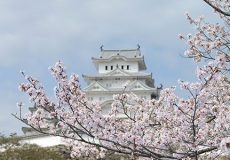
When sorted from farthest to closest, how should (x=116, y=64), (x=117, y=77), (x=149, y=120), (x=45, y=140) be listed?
(x=116, y=64), (x=117, y=77), (x=45, y=140), (x=149, y=120)

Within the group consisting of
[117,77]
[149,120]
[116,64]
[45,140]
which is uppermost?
[116,64]

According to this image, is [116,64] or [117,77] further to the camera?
[116,64]

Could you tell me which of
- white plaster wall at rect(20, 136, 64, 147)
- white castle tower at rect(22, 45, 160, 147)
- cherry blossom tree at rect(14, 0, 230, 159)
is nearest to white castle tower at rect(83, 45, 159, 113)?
white castle tower at rect(22, 45, 160, 147)

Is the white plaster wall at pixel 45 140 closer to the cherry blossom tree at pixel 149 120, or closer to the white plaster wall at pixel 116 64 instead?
the cherry blossom tree at pixel 149 120

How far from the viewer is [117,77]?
50.0 metres

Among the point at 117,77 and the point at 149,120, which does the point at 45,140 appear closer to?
the point at 149,120

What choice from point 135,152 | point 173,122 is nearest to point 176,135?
point 173,122

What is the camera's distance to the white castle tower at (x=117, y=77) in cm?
4766

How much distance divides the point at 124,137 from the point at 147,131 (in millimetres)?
575

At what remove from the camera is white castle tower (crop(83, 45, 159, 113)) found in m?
47.7

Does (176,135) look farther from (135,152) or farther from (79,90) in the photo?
(79,90)

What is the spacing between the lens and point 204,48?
6828 millimetres

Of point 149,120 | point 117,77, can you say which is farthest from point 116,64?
point 149,120

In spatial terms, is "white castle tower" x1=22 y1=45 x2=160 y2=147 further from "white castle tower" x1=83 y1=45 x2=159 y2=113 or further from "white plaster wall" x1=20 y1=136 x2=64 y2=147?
"white plaster wall" x1=20 y1=136 x2=64 y2=147
